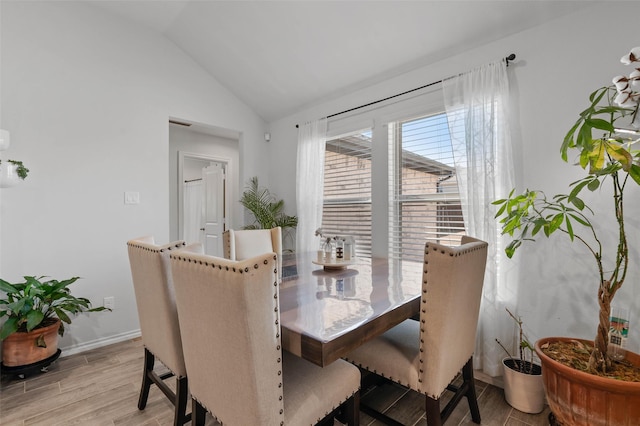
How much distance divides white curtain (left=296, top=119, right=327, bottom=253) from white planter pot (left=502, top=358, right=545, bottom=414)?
213cm

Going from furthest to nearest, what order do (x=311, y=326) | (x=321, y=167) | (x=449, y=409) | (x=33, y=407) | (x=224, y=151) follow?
(x=224, y=151) → (x=321, y=167) → (x=33, y=407) → (x=449, y=409) → (x=311, y=326)

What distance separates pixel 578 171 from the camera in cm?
187

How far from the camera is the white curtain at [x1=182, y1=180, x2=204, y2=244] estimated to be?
5164 millimetres

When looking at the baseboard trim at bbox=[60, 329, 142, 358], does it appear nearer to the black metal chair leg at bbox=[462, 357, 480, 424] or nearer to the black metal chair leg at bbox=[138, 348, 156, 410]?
the black metal chair leg at bbox=[138, 348, 156, 410]

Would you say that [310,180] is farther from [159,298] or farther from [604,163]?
[604,163]

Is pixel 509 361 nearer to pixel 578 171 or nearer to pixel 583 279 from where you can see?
pixel 583 279

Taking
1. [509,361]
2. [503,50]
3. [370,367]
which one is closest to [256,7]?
[503,50]

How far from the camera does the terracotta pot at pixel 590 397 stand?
121cm

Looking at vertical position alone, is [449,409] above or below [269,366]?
below

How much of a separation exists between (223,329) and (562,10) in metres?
2.63

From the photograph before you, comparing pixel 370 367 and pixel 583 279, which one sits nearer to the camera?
pixel 370 367

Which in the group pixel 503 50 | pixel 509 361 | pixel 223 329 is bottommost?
pixel 509 361

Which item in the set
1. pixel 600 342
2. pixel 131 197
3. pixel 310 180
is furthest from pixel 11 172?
pixel 600 342

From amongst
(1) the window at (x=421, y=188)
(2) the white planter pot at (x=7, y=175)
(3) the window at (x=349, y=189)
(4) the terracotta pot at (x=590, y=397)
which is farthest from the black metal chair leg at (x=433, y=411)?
(2) the white planter pot at (x=7, y=175)
